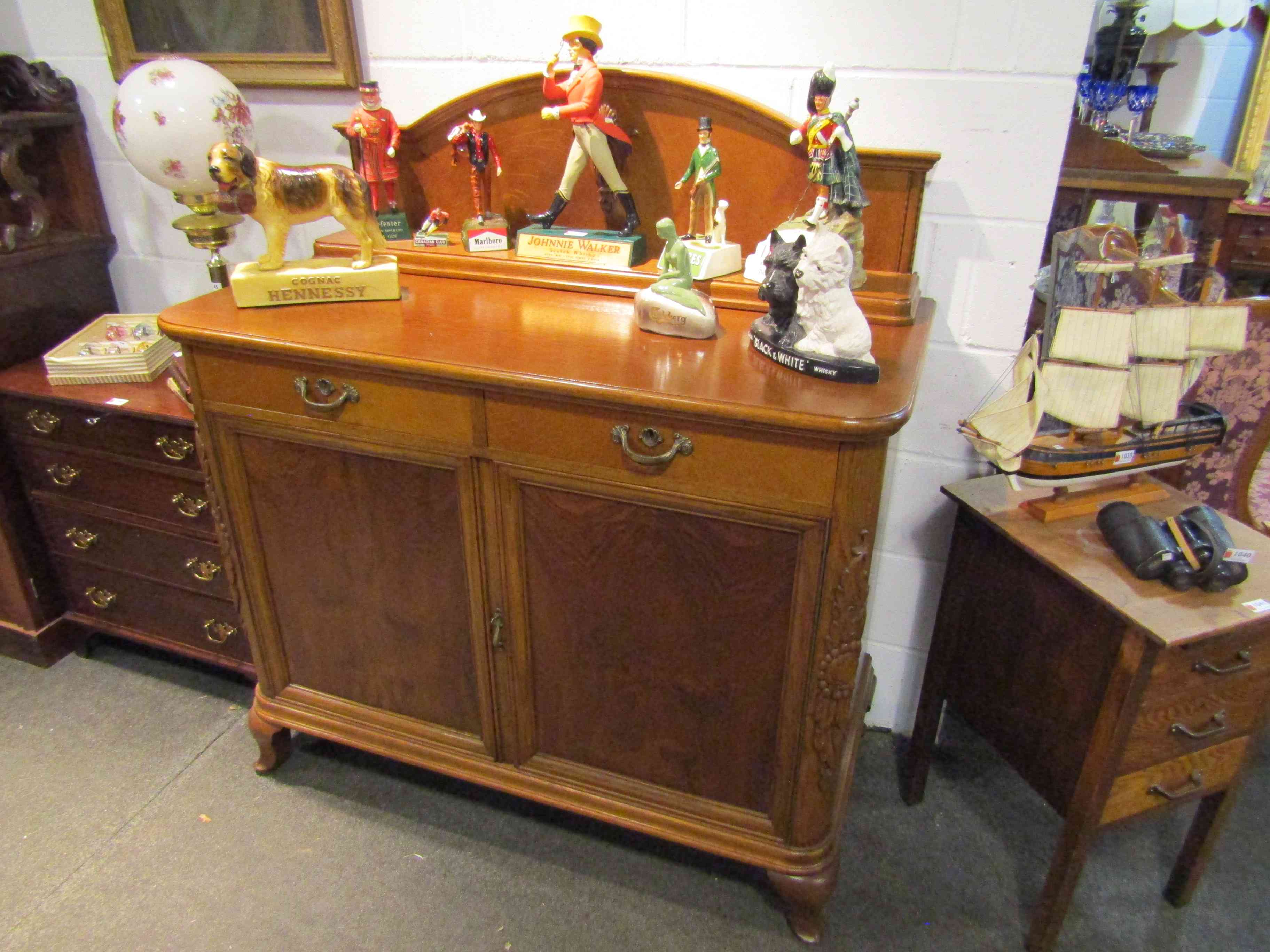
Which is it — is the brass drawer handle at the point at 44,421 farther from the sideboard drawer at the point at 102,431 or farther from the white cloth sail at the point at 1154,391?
the white cloth sail at the point at 1154,391

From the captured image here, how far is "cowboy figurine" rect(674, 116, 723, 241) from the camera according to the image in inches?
52.0

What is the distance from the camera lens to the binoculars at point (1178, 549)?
119 centimetres

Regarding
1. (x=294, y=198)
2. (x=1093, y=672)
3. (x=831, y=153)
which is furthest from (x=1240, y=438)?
(x=294, y=198)

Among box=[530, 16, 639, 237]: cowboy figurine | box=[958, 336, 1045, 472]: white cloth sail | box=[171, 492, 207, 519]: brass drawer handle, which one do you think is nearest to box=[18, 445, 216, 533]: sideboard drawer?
box=[171, 492, 207, 519]: brass drawer handle

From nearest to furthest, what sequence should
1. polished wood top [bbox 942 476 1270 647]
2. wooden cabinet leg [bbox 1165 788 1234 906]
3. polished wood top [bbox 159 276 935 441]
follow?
polished wood top [bbox 159 276 935 441], polished wood top [bbox 942 476 1270 647], wooden cabinet leg [bbox 1165 788 1234 906]

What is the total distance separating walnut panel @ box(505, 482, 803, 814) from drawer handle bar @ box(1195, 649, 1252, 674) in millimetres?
586

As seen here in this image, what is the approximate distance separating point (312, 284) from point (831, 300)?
0.83 meters

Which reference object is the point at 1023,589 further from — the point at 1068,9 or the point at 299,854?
the point at 299,854

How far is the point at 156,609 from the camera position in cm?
191

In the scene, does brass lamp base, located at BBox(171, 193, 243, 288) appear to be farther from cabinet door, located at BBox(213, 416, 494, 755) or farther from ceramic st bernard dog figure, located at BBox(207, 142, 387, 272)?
cabinet door, located at BBox(213, 416, 494, 755)

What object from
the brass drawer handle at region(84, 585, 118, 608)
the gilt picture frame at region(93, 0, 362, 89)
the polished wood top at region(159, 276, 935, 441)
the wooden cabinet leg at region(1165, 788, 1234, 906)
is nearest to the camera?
the polished wood top at region(159, 276, 935, 441)

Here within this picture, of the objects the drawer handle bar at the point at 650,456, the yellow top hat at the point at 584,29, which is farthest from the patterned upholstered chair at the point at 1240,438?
the yellow top hat at the point at 584,29

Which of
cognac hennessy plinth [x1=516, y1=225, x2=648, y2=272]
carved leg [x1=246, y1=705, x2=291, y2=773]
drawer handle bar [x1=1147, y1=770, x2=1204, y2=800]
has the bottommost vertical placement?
carved leg [x1=246, y1=705, x2=291, y2=773]

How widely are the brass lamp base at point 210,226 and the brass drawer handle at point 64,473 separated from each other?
53cm
